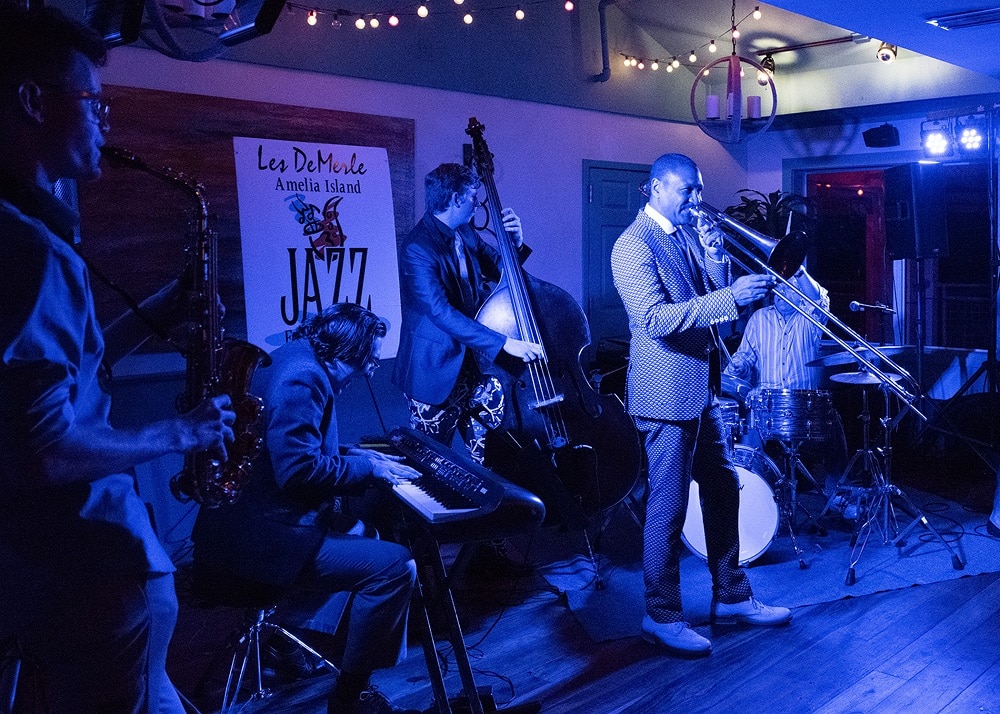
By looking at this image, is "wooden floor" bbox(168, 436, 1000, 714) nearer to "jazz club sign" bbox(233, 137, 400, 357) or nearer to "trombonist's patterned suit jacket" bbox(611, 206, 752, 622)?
"trombonist's patterned suit jacket" bbox(611, 206, 752, 622)

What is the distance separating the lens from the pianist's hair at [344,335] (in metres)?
2.69

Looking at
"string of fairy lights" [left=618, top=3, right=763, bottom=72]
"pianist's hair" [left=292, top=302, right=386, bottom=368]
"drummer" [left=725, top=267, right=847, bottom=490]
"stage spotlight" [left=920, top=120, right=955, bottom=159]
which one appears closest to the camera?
"pianist's hair" [left=292, top=302, right=386, bottom=368]

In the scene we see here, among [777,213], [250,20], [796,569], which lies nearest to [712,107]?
[777,213]

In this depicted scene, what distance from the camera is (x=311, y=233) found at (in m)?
4.92

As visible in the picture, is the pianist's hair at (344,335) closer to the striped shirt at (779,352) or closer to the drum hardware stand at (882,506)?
the drum hardware stand at (882,506)

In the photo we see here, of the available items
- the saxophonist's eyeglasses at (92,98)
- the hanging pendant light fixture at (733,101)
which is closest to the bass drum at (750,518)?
the hanging pendant light fixture at (733,101)

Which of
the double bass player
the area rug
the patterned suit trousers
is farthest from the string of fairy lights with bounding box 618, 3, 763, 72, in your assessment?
the patterned suit trousers

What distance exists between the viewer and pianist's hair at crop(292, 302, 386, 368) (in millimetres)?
2686

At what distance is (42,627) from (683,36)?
669 cm

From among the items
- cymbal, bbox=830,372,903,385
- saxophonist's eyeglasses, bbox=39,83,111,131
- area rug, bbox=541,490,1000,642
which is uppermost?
saxophonist's eyeglasses, bbox=39,83,111,131

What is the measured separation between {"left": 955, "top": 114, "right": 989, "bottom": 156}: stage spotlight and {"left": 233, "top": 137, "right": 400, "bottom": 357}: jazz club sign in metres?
3.92

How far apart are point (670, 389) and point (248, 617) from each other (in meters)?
1.56

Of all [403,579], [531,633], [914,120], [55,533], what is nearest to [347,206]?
[531,633]

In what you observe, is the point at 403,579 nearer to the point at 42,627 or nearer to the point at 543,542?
the point at 42,627
